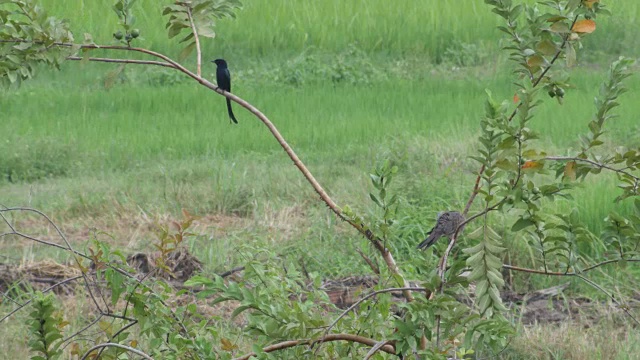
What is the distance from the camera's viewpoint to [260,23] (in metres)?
11.6

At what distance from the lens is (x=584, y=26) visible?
2.46 metres

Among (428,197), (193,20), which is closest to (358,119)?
(428,197)

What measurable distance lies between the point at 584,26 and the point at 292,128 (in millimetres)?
6236

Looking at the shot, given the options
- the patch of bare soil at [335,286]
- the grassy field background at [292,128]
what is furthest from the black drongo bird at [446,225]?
the patch of bare soil at [335,286]

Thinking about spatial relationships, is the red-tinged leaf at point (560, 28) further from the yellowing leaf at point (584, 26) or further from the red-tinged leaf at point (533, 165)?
the red-tinged leaf at point (533, 165)

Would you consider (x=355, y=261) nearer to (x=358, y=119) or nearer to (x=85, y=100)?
(x=358, y=119)

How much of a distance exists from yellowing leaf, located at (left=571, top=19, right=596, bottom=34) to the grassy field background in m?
0.63

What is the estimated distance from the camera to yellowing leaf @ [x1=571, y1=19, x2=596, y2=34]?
245cm

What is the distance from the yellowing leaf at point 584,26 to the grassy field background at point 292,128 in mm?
634

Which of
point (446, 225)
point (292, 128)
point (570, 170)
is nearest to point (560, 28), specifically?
point (570, 170)

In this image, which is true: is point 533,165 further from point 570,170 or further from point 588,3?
point 588,3

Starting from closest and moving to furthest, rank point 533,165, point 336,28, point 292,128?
point 533,165, point 292,128, point 336,28

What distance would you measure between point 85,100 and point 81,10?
2534mm

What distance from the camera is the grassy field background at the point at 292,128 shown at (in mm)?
5973
